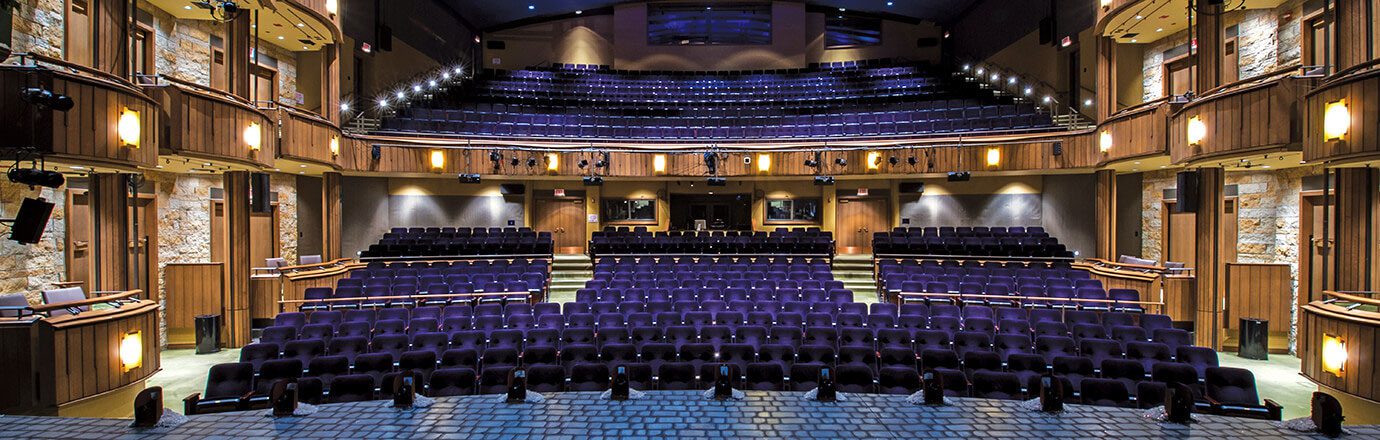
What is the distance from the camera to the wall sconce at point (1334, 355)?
6293 mm

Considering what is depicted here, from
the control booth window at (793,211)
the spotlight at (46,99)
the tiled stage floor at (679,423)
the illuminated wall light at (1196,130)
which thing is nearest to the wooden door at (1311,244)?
the illuminated wall light at (1196,130)

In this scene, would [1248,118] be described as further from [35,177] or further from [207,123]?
[207,123]

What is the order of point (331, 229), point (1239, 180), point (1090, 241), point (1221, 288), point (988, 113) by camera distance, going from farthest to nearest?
point (988, 113), point (1090, 241), point (331, 229), point (1239, 180), point (1221, 288)

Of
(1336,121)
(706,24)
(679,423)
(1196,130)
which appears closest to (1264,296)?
(1196,130)

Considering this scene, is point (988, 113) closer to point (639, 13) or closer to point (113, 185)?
point (639, 13)

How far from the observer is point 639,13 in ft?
80.5

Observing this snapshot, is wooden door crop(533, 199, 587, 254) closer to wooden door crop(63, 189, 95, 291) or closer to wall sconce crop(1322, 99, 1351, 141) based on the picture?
wooden door crop(63, 189, 95, 291)

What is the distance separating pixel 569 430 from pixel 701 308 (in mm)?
4588

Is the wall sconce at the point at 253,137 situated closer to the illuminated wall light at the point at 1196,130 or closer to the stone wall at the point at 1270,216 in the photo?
the illuminated wall light at the point at 1196,130

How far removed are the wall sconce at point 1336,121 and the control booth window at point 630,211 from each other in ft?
45.2

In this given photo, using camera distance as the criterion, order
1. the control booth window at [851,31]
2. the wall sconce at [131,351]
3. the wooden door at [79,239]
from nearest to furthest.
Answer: the wall sconce at [131,351] → the wooden door at [79,239] → the control booth window at [851,31]

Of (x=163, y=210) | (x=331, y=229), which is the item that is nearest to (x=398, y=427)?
(x=163, y=210)

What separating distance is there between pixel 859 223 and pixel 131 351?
15.4 meters

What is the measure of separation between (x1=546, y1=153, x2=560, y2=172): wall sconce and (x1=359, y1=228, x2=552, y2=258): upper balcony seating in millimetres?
1596
